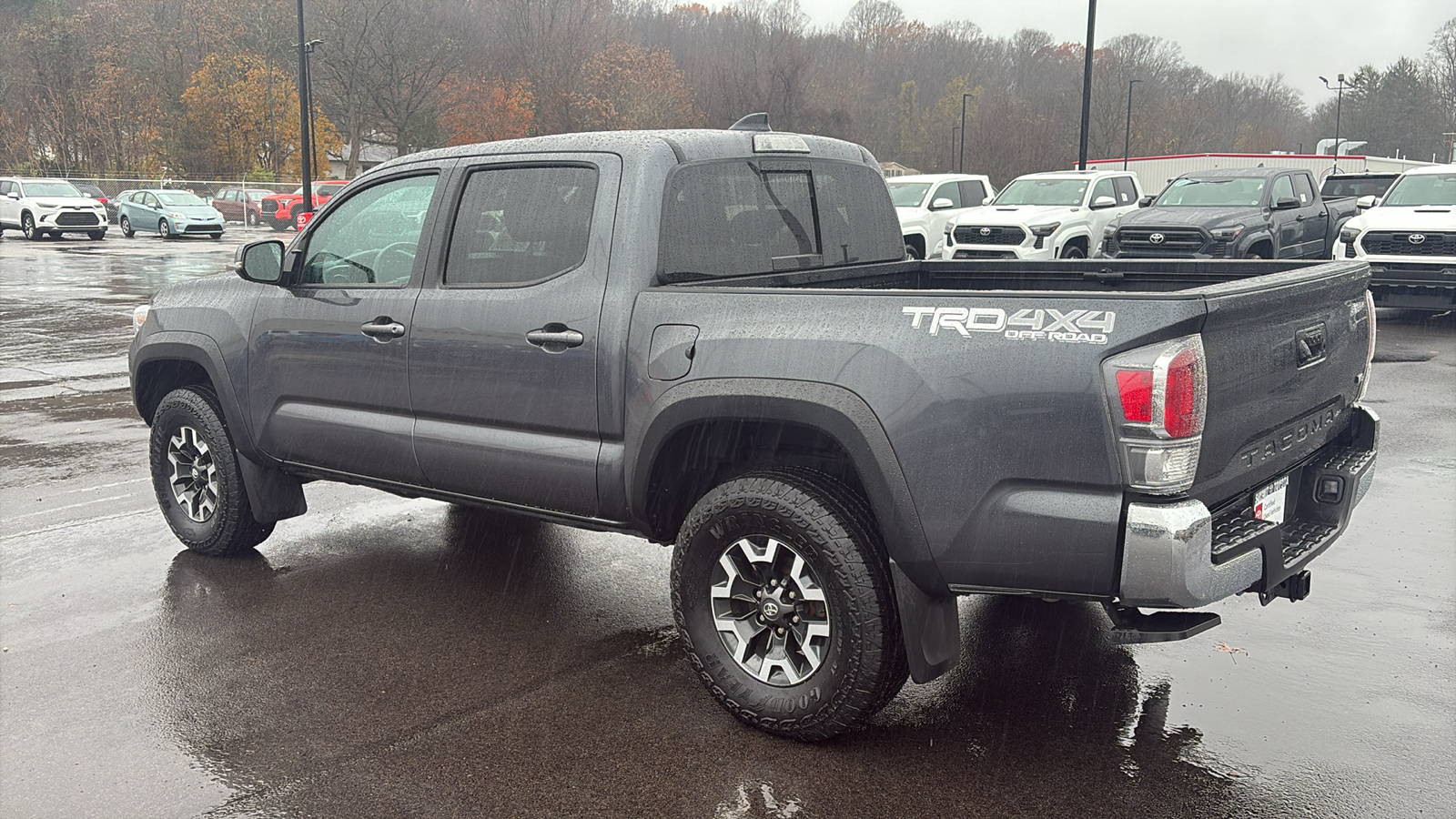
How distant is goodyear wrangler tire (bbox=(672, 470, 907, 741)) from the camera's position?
3527 millimetres

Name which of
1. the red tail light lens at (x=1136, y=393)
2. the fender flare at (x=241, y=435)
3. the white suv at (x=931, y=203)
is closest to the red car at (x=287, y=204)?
the white suv at (x=931, y=203)

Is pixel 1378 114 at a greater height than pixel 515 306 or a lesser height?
greater

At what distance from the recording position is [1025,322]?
318cm

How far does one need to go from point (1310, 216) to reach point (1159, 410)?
54.0 ft

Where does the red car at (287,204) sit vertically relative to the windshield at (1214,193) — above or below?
below

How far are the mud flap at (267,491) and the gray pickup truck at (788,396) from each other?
1 cm

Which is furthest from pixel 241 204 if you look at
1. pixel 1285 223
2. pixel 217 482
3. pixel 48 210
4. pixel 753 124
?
pixel 753 124

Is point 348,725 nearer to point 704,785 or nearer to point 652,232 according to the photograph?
point 704,785

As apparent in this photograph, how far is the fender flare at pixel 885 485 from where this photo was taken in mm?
3400

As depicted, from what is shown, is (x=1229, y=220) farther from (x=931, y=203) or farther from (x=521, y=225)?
(x=521, y=225)

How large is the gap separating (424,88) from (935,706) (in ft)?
187

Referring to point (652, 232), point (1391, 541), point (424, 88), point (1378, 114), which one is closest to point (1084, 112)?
point (1391, 541)

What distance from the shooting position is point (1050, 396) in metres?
3.13

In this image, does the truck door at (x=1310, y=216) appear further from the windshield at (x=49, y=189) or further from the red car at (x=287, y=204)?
the windshield at (x=49, y=189)
